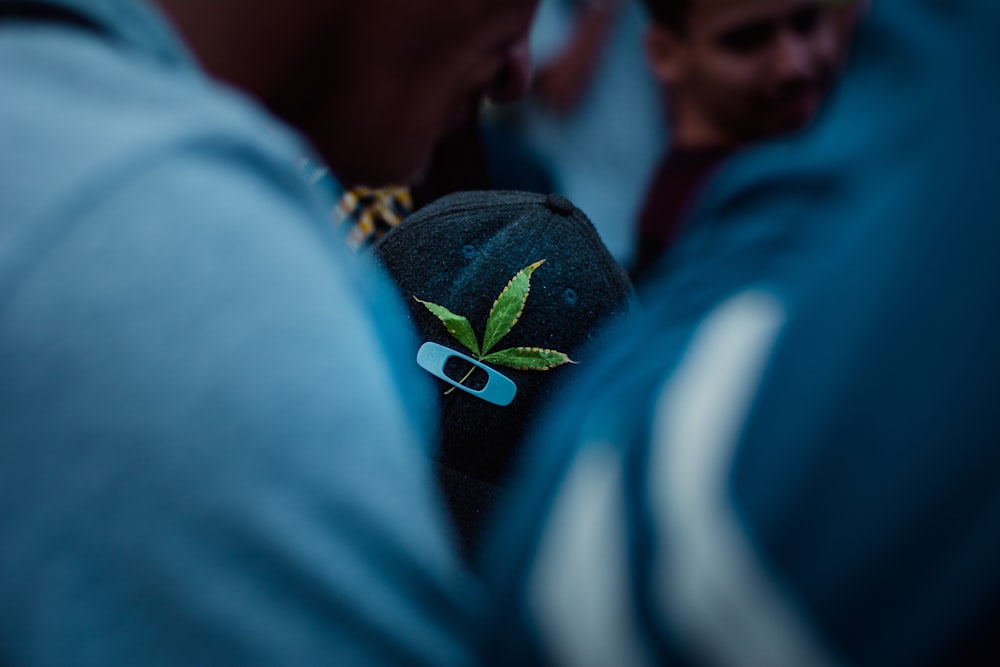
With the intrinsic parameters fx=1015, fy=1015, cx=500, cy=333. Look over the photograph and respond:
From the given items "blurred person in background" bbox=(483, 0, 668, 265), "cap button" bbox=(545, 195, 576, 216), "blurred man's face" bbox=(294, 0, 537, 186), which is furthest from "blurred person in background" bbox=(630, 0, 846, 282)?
"blurred man's face" bbox=(294, 0, 537, 186)

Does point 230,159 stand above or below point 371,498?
above

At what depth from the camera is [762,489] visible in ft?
1.22

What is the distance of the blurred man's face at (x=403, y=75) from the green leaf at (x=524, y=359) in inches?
11.6

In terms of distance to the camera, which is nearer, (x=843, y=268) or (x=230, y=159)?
(x=843, y=268)

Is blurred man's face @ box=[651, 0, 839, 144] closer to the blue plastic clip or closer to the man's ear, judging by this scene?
the man's ear

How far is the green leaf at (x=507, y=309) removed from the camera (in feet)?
3.45

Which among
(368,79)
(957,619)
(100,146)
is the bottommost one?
(957,619)

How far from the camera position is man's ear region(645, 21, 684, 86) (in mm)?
2449

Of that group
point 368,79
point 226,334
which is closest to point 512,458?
point 368,79

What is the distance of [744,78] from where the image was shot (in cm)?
229

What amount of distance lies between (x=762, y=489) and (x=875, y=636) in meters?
0.06

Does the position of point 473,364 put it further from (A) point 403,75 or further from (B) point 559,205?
(A) point 403,75

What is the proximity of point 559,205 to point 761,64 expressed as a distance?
126cm

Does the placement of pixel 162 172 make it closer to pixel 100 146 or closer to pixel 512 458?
pixel 100 146
